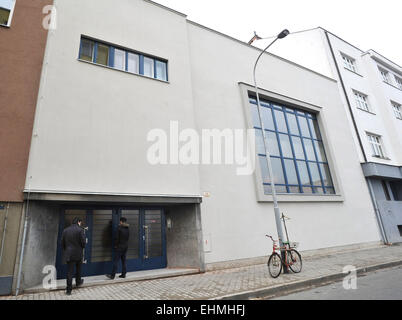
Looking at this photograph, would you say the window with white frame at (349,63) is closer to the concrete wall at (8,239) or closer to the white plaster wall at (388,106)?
the white plaster wall at (388,106)

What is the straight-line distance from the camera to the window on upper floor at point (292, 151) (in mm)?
11789

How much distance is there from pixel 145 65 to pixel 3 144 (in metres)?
5.58

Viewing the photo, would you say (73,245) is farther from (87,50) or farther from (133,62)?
(133,62)

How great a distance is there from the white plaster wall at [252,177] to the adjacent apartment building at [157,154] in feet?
0.20

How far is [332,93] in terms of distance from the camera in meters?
16.4

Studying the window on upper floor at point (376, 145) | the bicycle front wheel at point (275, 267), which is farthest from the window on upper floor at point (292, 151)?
the window on upper floor at point (376, 145)

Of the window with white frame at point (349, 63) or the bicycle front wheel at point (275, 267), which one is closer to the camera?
the bicycle front wheel at point (275, 267)

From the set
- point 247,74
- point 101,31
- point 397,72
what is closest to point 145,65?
point 101,31

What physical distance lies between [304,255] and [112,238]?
8.18 m

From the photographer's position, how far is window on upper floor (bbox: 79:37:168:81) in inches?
338

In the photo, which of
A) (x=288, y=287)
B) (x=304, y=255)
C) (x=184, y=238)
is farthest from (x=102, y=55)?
(x=304, y=255)

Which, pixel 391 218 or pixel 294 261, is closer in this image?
pixel 294 261

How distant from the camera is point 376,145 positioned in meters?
17.1

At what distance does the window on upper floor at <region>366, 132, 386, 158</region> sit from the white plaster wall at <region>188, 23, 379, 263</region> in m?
2.42
